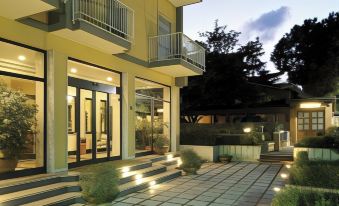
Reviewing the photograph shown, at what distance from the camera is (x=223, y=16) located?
25703mm

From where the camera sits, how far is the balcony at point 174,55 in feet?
42.1

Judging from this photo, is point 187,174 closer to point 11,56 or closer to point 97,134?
point 97,134

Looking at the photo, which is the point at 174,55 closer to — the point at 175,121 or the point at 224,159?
the point at 175,121

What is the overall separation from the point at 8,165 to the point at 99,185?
2.46m

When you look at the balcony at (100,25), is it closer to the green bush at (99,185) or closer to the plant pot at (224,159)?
the green bush at (99,185)

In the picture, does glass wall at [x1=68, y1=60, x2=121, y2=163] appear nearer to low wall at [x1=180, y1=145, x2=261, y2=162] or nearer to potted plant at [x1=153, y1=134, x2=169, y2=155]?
potted plant at [x1=153, y1=134, x2=169, y2=155]

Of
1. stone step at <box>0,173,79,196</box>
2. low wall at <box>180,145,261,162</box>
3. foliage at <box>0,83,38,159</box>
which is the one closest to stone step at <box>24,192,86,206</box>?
stone step at <box>0,173,79,196</box>

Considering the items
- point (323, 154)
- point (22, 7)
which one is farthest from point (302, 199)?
point (323, 154)

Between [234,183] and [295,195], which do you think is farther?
[234,183]

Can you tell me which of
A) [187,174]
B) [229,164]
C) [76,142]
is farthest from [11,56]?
[229,164]

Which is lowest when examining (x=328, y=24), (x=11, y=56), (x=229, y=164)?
(x=229, y=164)

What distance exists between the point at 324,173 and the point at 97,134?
656cm

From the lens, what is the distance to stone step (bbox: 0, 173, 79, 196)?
6404 mm

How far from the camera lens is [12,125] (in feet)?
23.9
